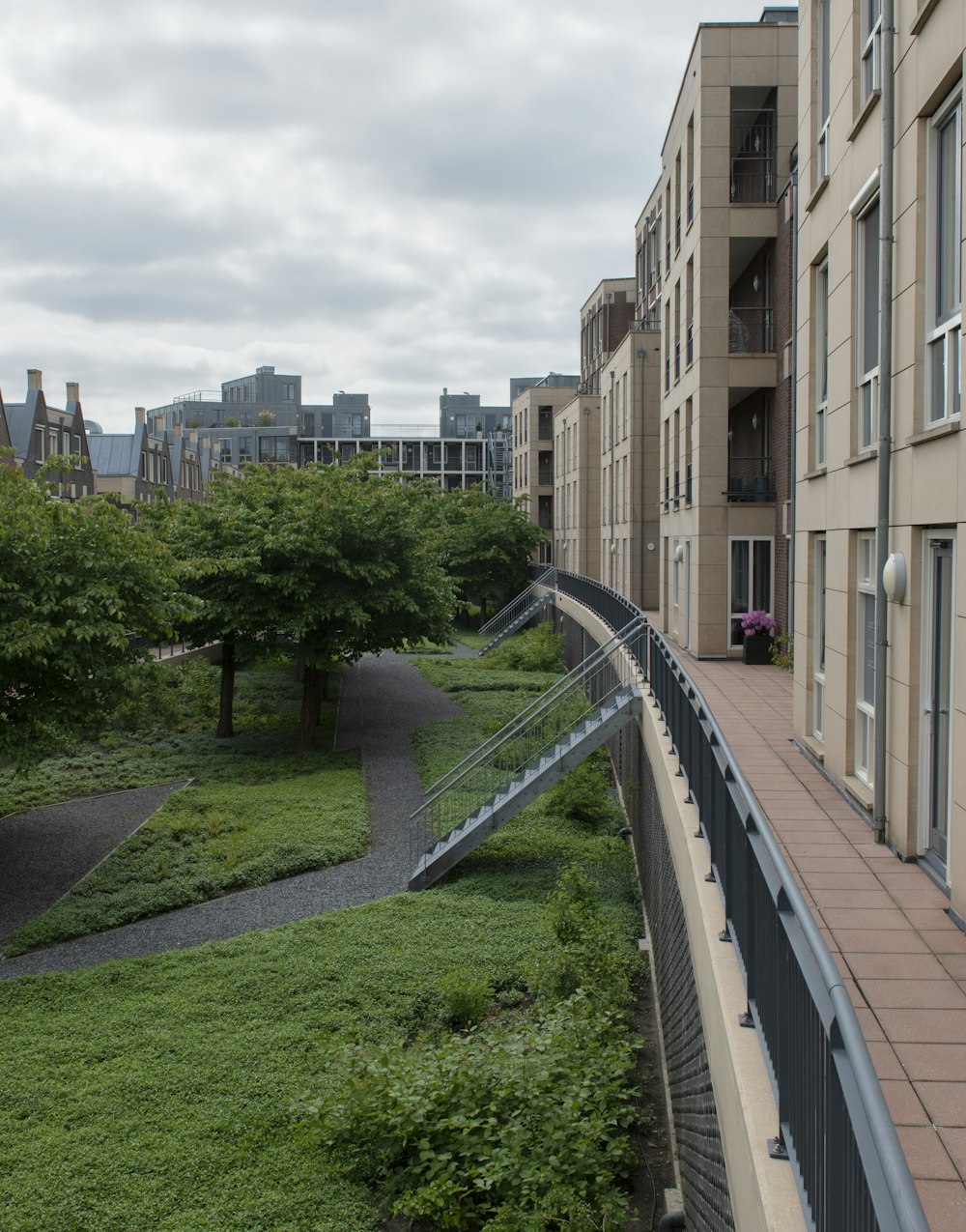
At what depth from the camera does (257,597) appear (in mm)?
22953

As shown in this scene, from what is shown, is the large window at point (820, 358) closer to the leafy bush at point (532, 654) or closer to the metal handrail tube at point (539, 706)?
the metal handrail tube at point (539, 706)

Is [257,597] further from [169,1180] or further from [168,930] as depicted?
[169,1180]

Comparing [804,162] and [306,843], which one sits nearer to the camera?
[804,162]

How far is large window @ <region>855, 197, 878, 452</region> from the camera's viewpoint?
31.2ft

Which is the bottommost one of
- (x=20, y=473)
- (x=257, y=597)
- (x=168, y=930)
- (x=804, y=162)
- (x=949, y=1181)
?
(x=168, y=930)

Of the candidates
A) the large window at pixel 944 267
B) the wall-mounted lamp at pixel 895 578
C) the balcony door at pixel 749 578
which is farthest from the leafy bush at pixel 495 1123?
the balcony door at pixel 749 578

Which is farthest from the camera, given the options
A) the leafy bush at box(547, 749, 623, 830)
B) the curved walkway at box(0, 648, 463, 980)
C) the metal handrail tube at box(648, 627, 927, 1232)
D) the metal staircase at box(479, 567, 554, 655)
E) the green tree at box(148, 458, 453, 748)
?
the metal staircase at box(479, 567, 554, 655)

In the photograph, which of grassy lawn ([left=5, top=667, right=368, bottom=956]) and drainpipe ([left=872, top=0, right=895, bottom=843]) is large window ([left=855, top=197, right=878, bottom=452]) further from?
grassy lawn ([left=5, top=667, right=368, bottom=956])

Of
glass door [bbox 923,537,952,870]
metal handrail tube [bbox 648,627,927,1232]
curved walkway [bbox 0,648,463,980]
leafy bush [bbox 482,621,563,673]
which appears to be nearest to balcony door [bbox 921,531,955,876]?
glass door [bbox 923,537,952,870]

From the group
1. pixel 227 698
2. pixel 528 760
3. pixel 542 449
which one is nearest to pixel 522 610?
pixel 542 449

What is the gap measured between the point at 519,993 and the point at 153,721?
18.3 metres

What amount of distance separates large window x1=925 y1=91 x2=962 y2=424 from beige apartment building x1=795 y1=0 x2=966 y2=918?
1 centimetres

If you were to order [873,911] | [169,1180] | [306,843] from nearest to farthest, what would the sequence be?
1. [873,911]
2. [169,1180]
3. [306,843]

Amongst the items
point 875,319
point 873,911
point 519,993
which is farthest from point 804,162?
point 519,993
